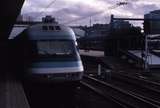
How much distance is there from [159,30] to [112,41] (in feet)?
29.5

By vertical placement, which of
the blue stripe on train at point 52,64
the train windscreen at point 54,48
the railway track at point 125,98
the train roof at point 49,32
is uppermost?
the train roof at point 49,32

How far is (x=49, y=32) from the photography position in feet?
52.6

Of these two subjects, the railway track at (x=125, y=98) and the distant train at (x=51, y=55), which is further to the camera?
the distant train at (x=51, y=55)

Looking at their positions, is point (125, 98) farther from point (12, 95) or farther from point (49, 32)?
point (12, 95)

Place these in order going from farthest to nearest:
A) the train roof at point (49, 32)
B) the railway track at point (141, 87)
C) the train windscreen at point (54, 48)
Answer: the railway track at point (141, 87)
the train roof at point (49, 32)
the train windscreen at point (54, 48)

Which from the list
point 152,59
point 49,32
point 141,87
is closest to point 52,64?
point 49,32

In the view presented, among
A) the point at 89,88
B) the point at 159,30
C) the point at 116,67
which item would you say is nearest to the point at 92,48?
the point at 159,30

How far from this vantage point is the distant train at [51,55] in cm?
1494

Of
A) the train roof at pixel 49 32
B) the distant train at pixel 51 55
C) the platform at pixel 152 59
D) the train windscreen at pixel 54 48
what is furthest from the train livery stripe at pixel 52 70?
the platform at pixel 152 59

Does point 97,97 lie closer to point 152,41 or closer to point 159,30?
point 152,41

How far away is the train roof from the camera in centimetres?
1591

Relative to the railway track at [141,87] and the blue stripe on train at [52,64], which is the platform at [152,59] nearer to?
the railway track at [141,87]

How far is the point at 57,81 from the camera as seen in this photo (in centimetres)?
1480

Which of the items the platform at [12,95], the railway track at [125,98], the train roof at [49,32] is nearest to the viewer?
the platform at [12,95]
